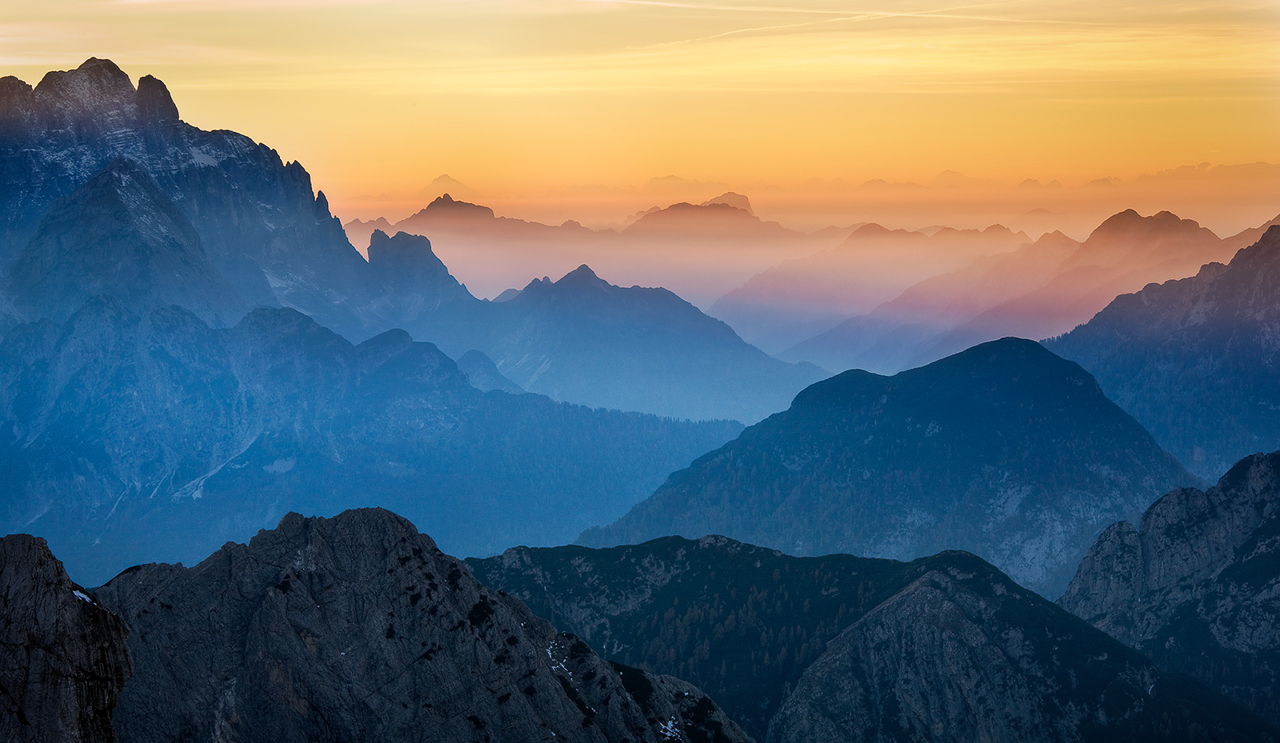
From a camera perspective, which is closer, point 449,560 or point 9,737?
point 9,737

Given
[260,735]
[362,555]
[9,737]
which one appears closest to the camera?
[9,737]

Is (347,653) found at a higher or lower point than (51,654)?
higher

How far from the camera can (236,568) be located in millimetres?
147000

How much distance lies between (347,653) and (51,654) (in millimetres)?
66682

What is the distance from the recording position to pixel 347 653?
14062cm

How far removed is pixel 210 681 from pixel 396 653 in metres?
19.6

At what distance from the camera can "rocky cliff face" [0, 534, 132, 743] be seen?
73.6 meters

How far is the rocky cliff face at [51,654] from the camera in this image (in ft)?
241

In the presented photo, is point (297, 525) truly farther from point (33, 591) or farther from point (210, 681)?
point (33, 591)

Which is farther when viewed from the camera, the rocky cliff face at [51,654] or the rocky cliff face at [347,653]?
the rocky cliff face at [347,653]

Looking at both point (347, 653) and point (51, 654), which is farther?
point (347, 653)

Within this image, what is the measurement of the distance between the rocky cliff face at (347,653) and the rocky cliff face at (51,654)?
163 feet

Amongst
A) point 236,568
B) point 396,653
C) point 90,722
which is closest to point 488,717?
Answer: point 396,653

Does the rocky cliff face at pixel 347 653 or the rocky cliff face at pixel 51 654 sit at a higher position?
the rocky cliff face at pixel 347 653
